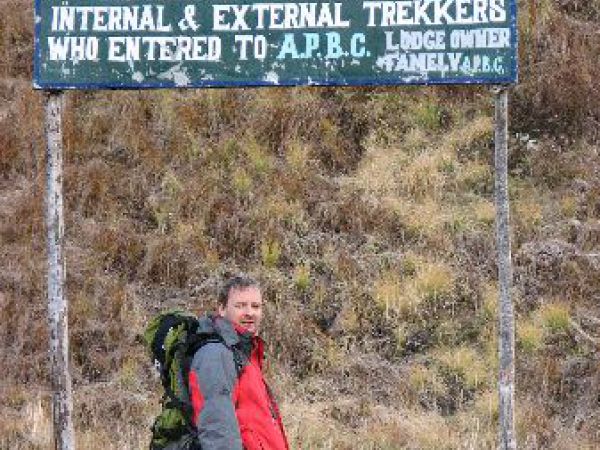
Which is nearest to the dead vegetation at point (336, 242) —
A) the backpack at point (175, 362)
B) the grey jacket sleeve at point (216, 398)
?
the backpack at point (175, 362)

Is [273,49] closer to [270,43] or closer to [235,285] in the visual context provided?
[270,43]

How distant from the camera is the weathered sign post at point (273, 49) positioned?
20.4 ft

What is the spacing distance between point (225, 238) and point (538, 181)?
8.95 ft

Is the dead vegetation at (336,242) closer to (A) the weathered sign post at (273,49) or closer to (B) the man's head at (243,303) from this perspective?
(A) the weathered sign post at (273,49)

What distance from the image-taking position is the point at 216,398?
3.85 m

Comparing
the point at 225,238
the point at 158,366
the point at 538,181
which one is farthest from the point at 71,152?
the point at 158,366

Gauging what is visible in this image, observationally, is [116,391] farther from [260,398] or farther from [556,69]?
[556,69]

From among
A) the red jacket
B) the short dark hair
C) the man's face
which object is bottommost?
the red jacket

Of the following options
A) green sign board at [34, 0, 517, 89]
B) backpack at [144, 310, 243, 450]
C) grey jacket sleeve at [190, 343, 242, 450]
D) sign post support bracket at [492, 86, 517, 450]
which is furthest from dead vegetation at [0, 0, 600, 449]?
grey jacket sleeve at [190, 343, 242, 450]

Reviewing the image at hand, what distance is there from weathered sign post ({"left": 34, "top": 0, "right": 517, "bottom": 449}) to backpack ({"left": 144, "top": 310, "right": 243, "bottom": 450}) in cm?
235

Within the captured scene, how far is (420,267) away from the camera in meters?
8.79

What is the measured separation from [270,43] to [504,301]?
199cm

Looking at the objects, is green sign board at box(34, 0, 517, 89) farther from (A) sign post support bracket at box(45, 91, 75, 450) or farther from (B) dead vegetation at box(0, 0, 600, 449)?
(B) dead vegetation at box(0, 0, 600, 449)

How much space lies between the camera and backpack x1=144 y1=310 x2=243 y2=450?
4.02 m
